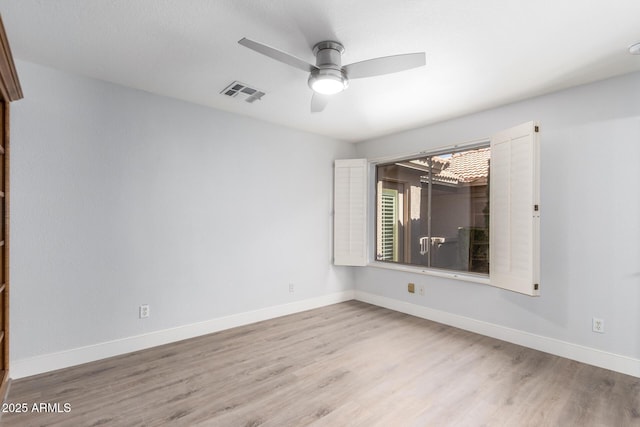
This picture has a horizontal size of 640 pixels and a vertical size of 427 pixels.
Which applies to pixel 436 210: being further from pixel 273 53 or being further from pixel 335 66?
pixel 273 53

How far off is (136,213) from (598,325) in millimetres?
4270

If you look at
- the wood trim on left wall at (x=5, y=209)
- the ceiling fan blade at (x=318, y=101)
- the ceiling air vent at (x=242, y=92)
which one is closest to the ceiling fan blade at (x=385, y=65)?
the ceiling fan blade at (x=318, y=101)

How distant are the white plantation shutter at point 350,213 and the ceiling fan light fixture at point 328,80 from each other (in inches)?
95.7

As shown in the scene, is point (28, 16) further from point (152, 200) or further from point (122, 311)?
point (122, 311)

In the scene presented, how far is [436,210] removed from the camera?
414 centimetres

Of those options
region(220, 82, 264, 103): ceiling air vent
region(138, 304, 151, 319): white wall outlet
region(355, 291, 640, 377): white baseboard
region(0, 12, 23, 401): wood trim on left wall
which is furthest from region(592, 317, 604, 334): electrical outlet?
region(0, 12, 23, 401): wood trim on left wall

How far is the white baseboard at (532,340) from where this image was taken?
2.62 meters

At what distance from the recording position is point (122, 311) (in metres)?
2.92

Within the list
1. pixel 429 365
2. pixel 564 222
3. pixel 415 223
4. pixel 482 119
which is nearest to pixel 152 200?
pixel 429 365

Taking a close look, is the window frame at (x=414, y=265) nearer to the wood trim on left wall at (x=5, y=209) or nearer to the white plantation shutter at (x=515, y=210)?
the white plantation shutter at (x=515, y=210)

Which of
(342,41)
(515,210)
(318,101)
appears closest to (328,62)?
(342,41)

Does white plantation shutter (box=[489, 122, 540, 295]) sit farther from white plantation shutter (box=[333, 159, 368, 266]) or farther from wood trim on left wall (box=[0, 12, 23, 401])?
wood trim on left wall (box=[0, 12, 23, 401])

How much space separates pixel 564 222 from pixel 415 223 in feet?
5.80

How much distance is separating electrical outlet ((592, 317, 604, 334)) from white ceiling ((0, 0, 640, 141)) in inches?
82.1
